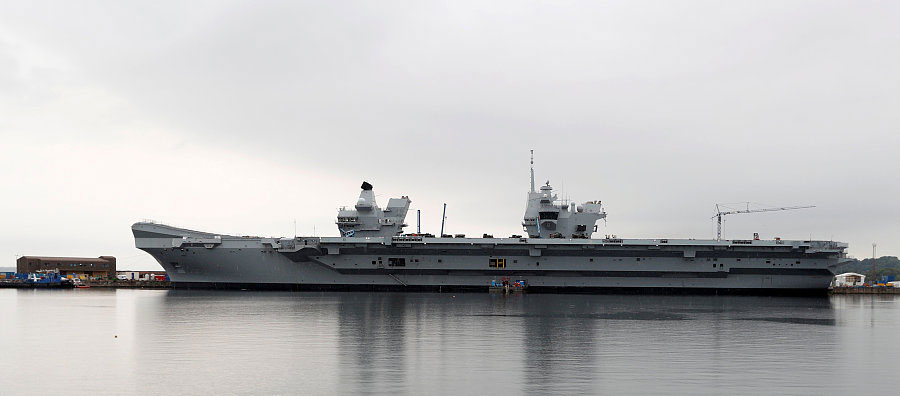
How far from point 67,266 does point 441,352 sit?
3520 inches

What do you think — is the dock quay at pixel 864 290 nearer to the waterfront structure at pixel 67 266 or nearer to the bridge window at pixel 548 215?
the bridge window at pixel 548 215

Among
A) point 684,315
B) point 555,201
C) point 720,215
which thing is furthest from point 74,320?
point 720,215

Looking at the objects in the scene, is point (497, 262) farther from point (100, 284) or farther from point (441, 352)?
point (100, 284)

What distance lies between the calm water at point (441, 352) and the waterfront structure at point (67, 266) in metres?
70.6

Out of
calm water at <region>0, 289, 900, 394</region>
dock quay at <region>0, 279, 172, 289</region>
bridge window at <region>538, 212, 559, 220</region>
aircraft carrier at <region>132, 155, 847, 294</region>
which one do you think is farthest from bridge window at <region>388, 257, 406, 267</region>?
dock quay at <region>0, 279, 172, 289</region>

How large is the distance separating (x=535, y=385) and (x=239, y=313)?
59.2 feet

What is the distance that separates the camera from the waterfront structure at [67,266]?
9469 cm

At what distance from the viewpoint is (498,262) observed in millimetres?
49656

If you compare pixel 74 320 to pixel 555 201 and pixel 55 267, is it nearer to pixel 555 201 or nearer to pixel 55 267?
pixel 555 201

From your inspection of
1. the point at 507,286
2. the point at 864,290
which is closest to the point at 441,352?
the point at 507,286

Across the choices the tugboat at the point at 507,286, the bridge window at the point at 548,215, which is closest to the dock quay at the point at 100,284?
the tugboat at the point at 507,286

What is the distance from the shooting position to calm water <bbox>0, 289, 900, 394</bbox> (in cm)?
1387

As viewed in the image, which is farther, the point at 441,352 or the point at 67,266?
the point at 67,266

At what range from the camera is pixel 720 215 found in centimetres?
6725
